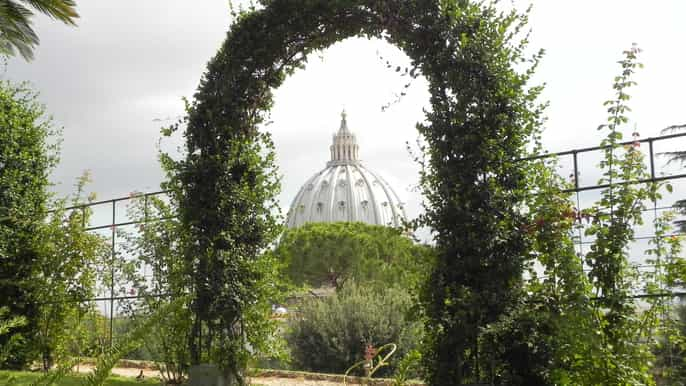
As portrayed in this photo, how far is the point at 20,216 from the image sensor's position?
10469mm

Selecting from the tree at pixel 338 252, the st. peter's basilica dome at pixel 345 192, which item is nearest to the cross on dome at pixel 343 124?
the st. peter's basilica dome at pixel 345 192

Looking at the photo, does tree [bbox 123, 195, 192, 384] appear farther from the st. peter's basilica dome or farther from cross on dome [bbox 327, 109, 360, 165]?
cross on dome [bbox 327, 109, 360, 165]

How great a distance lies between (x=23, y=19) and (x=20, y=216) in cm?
284

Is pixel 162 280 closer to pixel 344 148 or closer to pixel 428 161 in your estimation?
pixel 428 161

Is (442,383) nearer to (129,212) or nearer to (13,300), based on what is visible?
(129,212)

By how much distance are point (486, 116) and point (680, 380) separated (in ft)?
8.11

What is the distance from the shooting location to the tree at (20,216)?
10.2 m

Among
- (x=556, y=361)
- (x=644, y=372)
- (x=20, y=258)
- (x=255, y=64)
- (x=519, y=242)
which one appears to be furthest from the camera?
(x=20, y=258)

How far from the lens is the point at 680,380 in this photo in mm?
5398

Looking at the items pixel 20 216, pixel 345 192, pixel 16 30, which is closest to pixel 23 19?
pixel 16 30

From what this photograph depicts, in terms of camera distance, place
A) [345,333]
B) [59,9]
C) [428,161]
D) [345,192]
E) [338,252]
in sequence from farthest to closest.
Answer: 1. [345,192]
2. [338,252]
3. [345,333]
4. [59,9]
5. [428,161]

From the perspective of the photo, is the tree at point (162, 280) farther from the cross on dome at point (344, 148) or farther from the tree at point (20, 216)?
the cross on dome at point (344, 148)

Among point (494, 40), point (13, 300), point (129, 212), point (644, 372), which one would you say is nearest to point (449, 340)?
point (644, 372)

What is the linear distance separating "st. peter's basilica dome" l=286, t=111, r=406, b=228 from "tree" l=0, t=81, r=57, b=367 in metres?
76.9
